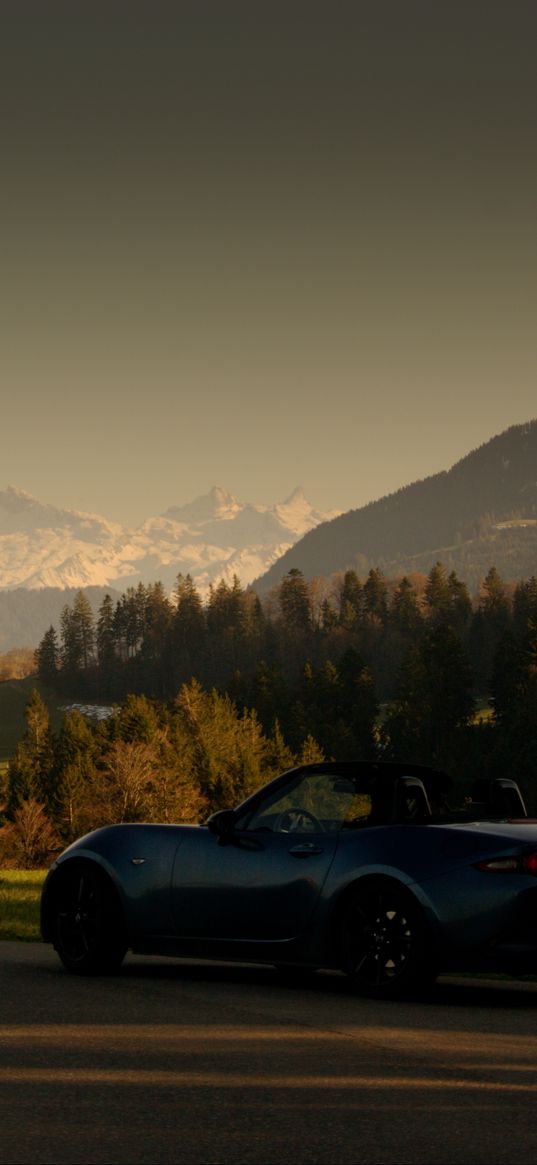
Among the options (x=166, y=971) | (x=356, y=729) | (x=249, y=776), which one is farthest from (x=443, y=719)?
(x=166, y=971)

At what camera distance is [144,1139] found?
6.23m

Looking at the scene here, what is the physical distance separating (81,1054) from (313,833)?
304 centimetres

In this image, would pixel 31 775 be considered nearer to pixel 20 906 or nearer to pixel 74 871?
pixel 20 906

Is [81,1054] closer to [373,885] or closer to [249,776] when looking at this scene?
[373,885]

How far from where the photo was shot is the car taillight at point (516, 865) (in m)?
9.91

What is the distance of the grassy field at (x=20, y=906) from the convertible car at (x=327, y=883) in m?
4.33

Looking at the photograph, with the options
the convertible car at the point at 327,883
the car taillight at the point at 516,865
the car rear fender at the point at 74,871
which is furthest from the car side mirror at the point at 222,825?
the car taillight at the point at 516,865

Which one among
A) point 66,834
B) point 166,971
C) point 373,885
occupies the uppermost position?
point 373,885

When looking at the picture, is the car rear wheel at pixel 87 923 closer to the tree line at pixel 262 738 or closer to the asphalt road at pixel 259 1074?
the asphalt road at pixel 259 1074

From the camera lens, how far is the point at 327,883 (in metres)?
10.4

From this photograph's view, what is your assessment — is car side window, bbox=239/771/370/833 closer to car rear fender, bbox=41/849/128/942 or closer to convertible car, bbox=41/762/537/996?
convertible car, bbox=41/762/537/996

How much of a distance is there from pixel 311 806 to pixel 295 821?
0.51ft

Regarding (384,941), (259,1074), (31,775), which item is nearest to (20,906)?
(384,941)

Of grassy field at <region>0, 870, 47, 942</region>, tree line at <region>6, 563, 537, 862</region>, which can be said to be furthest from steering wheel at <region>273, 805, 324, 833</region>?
tree line at <region>6, 563, 537, 862</region>
